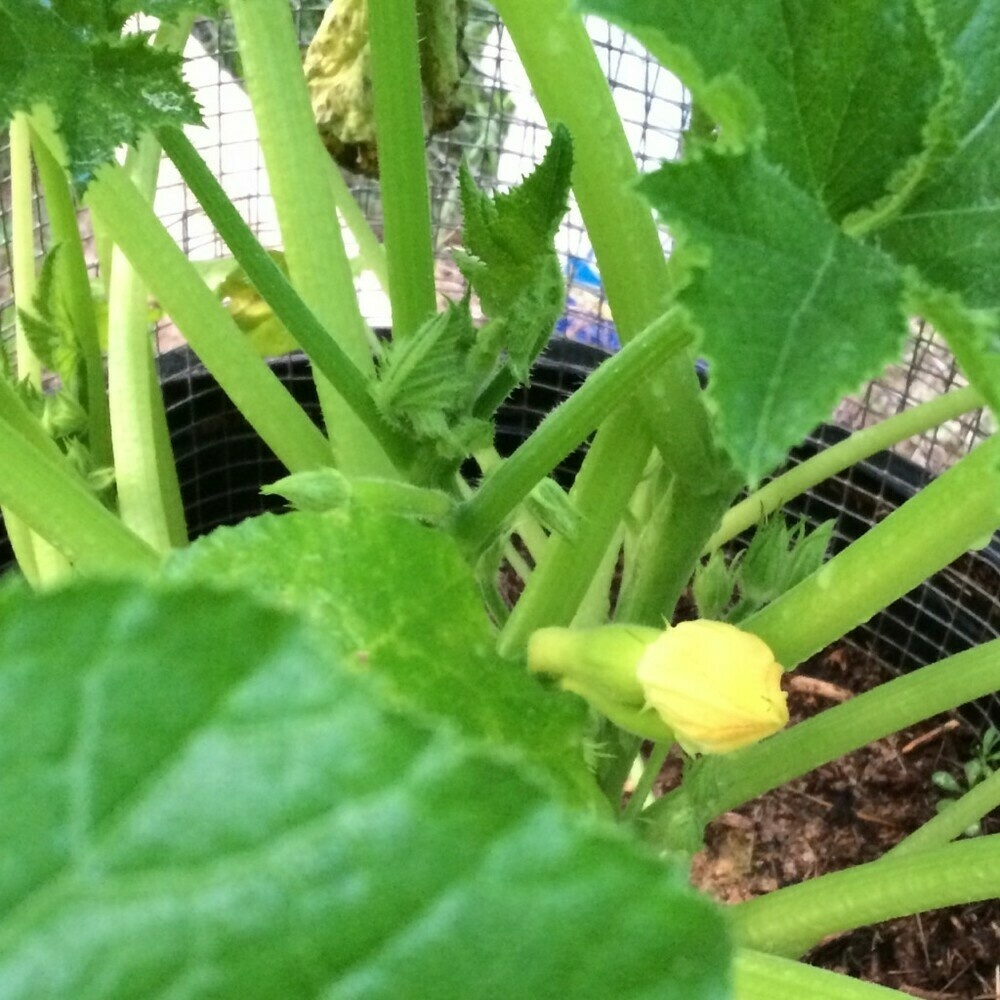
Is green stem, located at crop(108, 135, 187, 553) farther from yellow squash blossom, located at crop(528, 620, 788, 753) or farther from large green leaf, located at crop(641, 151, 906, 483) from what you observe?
large green leaf, located at crop(641, 151, 906, 483)

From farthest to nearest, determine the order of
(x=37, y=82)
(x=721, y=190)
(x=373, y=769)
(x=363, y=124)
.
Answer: (x=363, y=124) → (x=37, y=82) → (x=721, y=190) → (x=373, y=769)

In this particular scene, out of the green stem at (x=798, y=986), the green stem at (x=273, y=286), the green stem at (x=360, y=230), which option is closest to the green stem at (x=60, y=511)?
the green stem at (x=273, y=286)

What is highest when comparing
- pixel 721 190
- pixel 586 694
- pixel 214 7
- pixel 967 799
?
pixel 214 7

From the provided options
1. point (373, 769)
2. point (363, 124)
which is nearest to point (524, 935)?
point (373, 769)

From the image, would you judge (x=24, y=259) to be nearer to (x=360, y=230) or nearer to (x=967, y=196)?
(x=360, y=230)

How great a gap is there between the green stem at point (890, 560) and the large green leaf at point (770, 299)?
5.2 inches

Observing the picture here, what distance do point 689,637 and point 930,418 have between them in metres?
0.50

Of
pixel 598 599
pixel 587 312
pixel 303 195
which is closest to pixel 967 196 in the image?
pixel 303 195

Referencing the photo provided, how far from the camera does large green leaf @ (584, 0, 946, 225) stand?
403 millimetres

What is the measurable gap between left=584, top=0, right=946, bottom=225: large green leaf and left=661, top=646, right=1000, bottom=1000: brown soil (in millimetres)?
758

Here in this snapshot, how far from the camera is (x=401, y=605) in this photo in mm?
527

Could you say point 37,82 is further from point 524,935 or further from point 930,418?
point 930,418

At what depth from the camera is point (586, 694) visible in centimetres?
59

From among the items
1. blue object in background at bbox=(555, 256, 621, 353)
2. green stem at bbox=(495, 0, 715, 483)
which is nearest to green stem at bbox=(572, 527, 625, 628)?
green stem at bbox=(495, 0, 715, 483)
